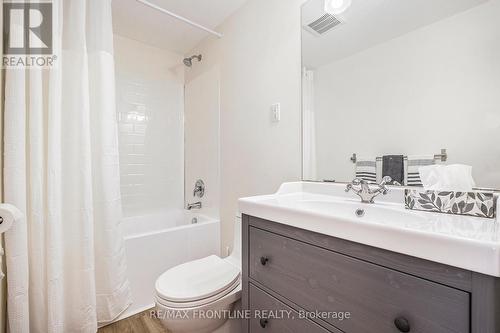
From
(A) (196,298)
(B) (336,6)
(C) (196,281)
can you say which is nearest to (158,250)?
(C) (196,281)

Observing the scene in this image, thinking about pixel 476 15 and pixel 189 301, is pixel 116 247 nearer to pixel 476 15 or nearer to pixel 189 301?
pixel 189 301

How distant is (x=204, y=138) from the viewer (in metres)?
2.33

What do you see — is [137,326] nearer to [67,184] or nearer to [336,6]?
[67,184]

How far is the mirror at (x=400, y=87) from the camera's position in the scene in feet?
2.68

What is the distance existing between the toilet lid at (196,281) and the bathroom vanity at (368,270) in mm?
231

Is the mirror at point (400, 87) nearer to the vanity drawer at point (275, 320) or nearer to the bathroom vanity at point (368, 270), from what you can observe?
the bathroom vanity at point (368, 270)

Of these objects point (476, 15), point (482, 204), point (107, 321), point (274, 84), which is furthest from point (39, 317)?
point (476, 15)

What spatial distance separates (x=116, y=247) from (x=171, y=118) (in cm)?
162

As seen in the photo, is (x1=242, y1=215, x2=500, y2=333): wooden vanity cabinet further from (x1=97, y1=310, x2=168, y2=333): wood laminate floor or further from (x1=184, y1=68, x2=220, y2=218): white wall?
(x1=184, y1=68, x2=220, y2=218): white wall

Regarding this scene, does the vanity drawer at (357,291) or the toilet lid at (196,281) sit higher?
the vanity drawer at (357,291)

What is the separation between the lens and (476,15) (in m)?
0.83

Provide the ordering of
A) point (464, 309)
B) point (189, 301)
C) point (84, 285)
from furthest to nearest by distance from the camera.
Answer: point (84, 285)
point (189, 301)
point (464, 309)

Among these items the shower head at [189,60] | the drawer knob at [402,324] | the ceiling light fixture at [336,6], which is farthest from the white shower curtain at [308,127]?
the shower head at [189,60]

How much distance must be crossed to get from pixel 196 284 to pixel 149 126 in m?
1.89
